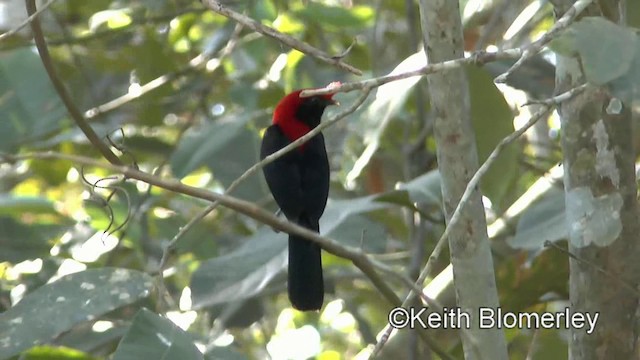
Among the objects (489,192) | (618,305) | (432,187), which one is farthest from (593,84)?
(432,187)

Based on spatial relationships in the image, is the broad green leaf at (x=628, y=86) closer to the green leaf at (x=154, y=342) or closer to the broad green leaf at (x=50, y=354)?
the green leaf at (x=154, y=342)

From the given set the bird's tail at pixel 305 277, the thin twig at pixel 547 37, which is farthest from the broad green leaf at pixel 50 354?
the thin twig at pixel 547 37

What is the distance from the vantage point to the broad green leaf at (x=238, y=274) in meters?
2.41

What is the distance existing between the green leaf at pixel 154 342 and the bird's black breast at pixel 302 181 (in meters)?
1.14

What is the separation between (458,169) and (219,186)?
1960 mm

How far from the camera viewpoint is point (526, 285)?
267cm

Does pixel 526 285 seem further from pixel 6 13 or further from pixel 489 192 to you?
pixel 6 13

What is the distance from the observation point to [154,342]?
66.9 inches

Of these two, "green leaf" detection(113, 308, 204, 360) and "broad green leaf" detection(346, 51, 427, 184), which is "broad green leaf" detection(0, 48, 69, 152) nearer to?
"broad green leaf" detection(346, 51, 427, 184)

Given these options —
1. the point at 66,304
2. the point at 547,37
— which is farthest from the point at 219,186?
the point at 547,37

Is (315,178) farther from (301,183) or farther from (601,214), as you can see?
(601,214)

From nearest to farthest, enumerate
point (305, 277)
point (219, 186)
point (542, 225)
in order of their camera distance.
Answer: point (542, 225), point (305, 277), point (219, 186)

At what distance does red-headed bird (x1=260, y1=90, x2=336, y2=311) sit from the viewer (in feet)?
8.78

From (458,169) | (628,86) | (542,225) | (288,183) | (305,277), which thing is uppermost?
(628,86)
